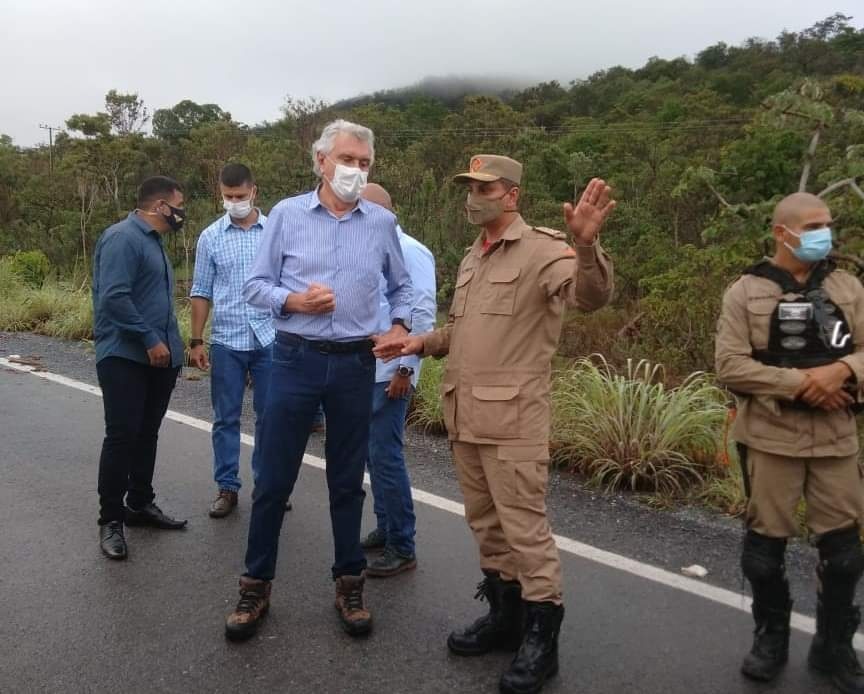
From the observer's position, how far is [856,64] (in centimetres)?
5250

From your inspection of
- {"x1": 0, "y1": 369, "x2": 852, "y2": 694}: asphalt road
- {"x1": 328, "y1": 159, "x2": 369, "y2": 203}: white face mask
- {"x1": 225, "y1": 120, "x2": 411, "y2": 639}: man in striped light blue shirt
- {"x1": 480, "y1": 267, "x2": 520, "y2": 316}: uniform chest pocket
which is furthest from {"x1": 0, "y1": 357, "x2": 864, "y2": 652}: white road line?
{"x1": 328, "y1": 159, "x2": 369, "y2": 203}: white face mask

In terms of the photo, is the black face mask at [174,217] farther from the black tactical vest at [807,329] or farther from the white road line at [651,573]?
the black tactical vest at [807,329]

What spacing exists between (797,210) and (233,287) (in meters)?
3.35

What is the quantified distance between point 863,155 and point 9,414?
9.11 metres

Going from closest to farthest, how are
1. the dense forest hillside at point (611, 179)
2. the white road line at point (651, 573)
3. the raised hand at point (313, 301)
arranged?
1. the raised hand at point (313, 301)
2. the white road line at point (651, 573)
3. the dense forest hillside at point (611, 179)

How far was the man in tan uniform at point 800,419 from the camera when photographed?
10.2ft

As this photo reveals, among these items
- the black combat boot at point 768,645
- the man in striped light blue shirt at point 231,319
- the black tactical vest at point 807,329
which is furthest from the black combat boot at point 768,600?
the man in striped light blue shirt at point 231,319

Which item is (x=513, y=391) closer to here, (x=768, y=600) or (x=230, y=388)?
(x=768, y=600)

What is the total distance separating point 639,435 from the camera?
5609 millimetres

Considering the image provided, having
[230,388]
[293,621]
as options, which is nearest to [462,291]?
[293,621]

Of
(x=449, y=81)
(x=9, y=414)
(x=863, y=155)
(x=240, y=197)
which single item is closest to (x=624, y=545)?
(x=240, y=197)

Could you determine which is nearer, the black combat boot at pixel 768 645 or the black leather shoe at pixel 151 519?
the black combat boot at pixel 768 645

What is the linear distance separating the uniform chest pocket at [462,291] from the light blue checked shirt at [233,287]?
2.02 metres

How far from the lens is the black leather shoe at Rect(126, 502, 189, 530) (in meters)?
4.77
